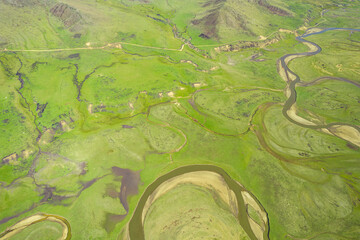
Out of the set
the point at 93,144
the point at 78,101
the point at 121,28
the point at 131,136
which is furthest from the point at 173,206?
the point at 121,28

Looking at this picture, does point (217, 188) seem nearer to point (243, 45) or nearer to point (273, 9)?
point (243, 45)

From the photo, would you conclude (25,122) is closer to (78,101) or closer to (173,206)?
(78,101)

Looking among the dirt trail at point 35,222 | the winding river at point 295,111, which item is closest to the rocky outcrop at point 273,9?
the winding river at point 295,111

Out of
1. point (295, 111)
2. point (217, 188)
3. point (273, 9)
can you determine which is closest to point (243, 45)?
point (295, 111)

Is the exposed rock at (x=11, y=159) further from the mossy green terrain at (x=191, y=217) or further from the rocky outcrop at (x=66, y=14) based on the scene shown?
the rocky outcrop at (x=66, y=14)

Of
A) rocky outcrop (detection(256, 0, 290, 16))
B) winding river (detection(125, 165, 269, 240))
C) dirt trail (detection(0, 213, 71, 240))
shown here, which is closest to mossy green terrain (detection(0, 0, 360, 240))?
dirt trail (detection(0, 213, 71, 240))

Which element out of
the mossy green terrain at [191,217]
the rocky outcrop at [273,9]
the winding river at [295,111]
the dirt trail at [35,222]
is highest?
the rocky outcrop at [273,9]
